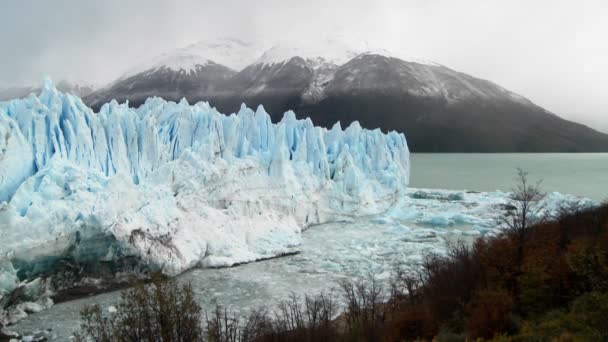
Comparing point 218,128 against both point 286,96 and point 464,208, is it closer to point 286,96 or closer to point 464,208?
point 464,208

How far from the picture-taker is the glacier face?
48.6 feet

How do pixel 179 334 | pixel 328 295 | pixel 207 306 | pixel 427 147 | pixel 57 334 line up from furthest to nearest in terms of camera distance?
pixel 427 147 < pixel 328 295 < pixel 207 306 < pixel 57 334 < pixel 179 334

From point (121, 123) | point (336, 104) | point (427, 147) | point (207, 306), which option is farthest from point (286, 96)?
point (207, 306)

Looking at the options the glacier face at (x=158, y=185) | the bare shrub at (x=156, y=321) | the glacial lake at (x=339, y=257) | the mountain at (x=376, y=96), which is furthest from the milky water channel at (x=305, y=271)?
the mountain at (x=376, y=96)

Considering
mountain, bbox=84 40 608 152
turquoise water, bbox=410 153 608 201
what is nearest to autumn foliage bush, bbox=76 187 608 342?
turquoise water, bbox=410 153 608 201

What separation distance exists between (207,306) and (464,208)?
2501 centimetres

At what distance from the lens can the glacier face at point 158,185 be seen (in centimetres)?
1481

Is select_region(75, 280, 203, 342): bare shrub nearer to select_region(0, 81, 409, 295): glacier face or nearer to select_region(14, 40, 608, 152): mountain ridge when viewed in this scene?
select_region(0, 81, 409, 295): glacier face

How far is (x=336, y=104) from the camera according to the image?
130375 millimetres

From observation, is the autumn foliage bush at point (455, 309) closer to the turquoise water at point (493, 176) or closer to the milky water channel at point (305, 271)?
the milky water channel at point (305, 271)

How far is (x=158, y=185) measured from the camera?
61.3 ft

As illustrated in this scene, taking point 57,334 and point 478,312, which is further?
point 57,334

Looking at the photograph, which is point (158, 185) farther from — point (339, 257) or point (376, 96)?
point (376, 96)

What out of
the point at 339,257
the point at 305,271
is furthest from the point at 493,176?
the point at 305,271
